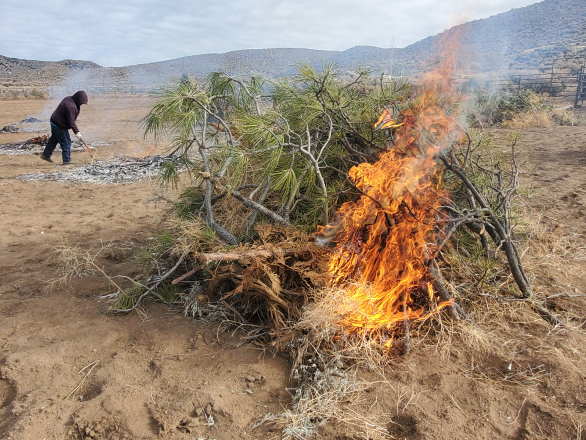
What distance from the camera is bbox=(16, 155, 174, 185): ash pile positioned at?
8312mm

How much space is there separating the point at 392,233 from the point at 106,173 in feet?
25.3

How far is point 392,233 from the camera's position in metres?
2.94

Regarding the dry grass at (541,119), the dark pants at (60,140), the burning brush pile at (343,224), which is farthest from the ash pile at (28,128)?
the dry grass at (541,119)

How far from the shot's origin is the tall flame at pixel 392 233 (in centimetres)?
279

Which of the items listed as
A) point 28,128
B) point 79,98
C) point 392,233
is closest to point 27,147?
point 79,98

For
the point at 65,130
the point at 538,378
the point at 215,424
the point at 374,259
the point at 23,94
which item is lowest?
the point at 215,424

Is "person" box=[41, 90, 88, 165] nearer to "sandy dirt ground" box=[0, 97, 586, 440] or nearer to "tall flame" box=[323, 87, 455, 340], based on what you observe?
"sandy dirt ground" box=[0, 97, 586, 440]

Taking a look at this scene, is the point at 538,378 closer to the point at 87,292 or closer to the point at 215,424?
the point at 215,424

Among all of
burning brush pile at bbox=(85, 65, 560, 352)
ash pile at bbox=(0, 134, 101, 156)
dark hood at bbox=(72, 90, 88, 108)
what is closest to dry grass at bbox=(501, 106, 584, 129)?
burning brush pile at bbox=(85, 65, 560, 352)

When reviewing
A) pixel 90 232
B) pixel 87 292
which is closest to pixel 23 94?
pixel 90 232

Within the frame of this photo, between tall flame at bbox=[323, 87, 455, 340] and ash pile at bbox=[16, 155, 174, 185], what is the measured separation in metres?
5.82

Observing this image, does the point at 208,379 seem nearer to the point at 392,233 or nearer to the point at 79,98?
the point at 392,233

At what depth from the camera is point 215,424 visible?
231 cm

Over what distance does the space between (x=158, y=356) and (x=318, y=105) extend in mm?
2298
